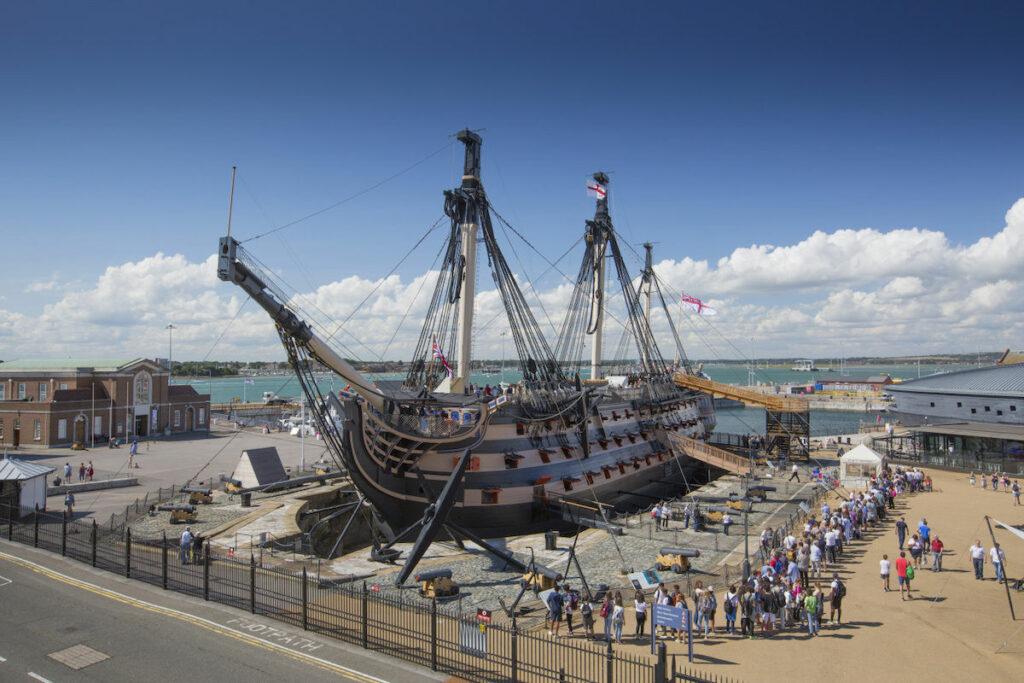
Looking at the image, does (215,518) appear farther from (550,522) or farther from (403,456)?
(550,522)

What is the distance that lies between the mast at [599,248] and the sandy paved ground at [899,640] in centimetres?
2956

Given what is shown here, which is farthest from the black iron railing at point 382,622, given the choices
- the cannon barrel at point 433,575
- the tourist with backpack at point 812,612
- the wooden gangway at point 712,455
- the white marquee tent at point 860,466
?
the white marquee tent at point 860,466

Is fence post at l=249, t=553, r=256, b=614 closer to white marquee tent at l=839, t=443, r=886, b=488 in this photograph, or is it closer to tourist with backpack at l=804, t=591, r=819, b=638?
tourist with backpack at l=804, t=591, r=819, b=638

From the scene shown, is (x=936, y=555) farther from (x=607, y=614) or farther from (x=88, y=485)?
(x=88, y=485)

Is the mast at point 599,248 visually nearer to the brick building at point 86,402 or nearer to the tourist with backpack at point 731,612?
the tourist with backpack at point 731,612

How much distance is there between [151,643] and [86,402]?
45.8m

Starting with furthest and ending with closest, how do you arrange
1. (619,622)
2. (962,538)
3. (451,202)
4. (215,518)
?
(451,202) < (215,518) < (962,538) < (619,622)

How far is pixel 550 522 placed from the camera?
27.1 metres

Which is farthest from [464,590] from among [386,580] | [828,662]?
[828,662]

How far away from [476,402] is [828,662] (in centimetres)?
1596

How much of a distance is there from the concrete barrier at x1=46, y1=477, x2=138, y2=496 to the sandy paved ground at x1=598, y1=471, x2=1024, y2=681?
1225 inches

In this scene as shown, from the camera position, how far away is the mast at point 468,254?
98.0 feet

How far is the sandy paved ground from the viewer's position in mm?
11672

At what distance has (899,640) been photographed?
Answer: 13.1 m
